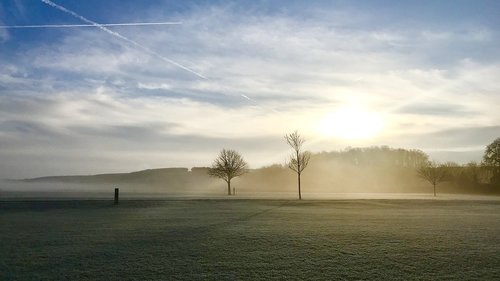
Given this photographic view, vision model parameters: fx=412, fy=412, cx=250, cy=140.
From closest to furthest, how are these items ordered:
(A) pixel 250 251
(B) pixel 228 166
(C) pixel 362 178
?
(A) pixel 250 251 → (B) pixel 228 166 → (C) pixel 362 178

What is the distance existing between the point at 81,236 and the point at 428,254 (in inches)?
574

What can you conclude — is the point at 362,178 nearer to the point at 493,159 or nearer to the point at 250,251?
the point at 493,159

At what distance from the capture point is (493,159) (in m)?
97.2

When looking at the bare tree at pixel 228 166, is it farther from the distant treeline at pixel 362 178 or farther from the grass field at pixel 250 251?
the grass field at pixel 250 251

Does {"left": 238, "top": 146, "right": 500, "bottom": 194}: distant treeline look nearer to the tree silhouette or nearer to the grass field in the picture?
the tree silhouette

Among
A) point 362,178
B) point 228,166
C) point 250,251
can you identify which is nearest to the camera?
point 250,251

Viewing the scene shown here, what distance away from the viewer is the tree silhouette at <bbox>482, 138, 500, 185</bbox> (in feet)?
311

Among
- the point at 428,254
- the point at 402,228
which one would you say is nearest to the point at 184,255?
the point at 428,254

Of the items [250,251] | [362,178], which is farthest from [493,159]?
[250,251]

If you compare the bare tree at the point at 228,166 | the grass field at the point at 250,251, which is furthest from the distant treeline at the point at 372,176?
the grass field at the point at 250,251

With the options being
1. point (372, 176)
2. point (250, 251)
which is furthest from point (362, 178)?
point (250, 251)

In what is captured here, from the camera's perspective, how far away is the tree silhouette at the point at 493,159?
9475cm

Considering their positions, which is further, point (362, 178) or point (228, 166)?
point (362, 178)

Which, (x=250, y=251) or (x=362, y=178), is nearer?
(x=250, y=251)
